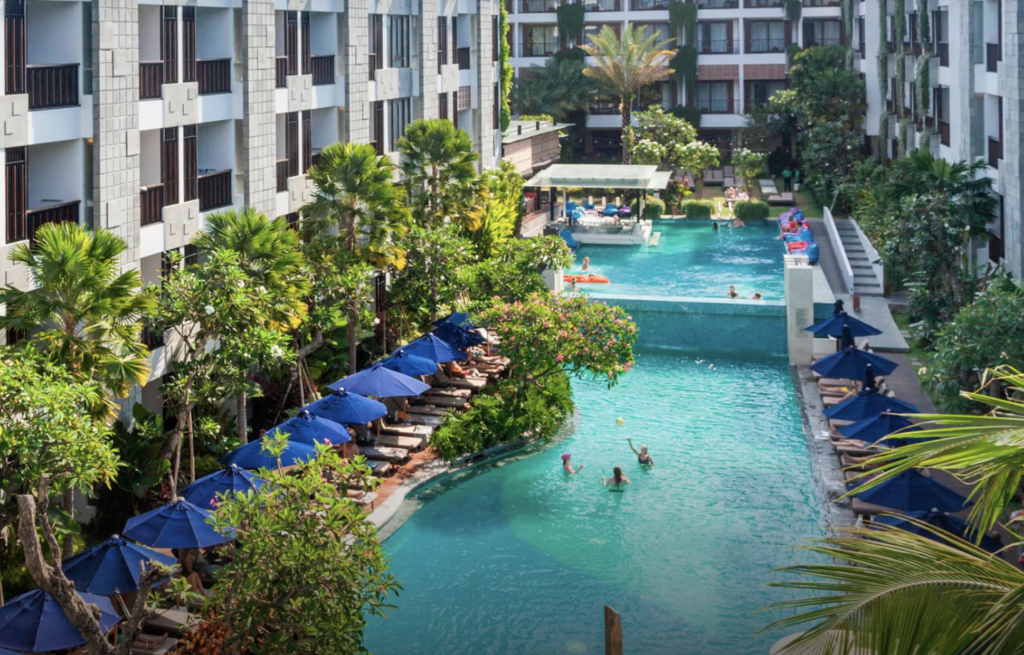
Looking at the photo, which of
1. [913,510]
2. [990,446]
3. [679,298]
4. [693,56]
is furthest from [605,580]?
[693,56]

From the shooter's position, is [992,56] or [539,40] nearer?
[992,56]

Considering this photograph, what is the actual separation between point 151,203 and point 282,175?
6.45 m

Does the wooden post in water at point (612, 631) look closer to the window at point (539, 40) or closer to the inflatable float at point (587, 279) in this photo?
the inflatable float at point (587, 279)

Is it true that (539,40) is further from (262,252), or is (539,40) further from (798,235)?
(262,252)

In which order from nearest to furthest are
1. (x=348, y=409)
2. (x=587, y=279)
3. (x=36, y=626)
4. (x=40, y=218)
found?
(x=36, y=626)
(x=40, y=218)
(x=348, y=409)
(x=587, y=279)

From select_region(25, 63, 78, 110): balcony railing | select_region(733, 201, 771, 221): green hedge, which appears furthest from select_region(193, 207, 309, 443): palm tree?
select_region(733, 201, 771, 221): green hedge

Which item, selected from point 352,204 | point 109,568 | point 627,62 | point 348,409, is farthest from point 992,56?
point 627,62

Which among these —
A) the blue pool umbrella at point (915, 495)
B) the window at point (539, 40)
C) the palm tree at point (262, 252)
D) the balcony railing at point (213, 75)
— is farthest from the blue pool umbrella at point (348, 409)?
the window at point (539, 40)

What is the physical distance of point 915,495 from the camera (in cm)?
2125

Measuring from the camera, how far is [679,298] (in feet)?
136

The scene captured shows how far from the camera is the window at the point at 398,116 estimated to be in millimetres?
38125

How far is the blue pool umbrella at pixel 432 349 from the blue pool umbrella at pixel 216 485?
9.56 metres

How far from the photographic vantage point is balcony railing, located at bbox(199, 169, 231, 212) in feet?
91.8

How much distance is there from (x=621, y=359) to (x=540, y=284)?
4389mm
